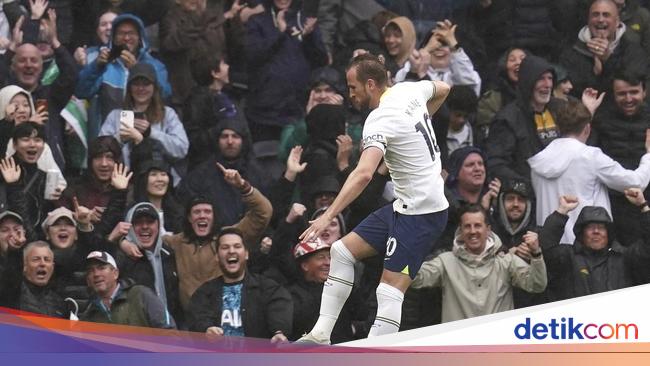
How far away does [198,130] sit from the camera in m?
18.3

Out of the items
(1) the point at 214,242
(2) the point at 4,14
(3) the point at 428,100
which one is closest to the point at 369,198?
(1) the point at 214,242

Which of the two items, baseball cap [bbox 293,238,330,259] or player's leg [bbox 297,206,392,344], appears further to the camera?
baseball cap [bbox 293,238,330,259]

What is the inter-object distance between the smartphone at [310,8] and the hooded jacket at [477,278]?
570 centimetres

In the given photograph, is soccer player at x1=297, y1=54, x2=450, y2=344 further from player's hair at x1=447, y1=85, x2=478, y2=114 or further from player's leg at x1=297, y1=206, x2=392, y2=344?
player's hair at x1=447, y1=85, x2=478, y2=114

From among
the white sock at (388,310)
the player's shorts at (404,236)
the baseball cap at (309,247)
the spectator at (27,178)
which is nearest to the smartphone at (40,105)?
the spectator at (27,178)

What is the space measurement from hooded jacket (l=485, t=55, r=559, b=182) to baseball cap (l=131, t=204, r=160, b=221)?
3633 mm

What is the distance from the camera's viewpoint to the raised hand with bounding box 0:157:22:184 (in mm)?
16578

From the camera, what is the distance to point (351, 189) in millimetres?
12695

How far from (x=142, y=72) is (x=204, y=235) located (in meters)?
2.38

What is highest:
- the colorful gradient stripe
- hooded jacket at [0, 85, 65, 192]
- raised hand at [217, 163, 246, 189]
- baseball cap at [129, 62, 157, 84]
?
baseball cap at [129, 62, 157, 84]

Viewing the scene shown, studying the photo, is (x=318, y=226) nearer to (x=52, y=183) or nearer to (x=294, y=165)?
(x=294, y=165)

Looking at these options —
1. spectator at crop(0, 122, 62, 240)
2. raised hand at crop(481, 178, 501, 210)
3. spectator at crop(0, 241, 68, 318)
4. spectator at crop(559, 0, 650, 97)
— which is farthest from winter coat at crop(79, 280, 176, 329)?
spectator at crop(559, 0, 650, 97)

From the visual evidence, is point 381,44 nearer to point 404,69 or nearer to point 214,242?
point 404,69

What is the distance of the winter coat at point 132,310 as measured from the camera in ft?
49.5
